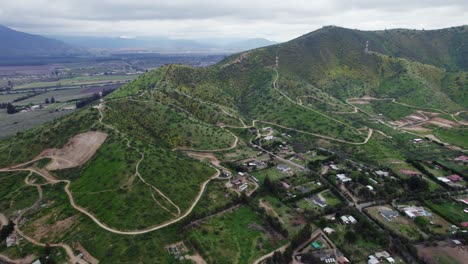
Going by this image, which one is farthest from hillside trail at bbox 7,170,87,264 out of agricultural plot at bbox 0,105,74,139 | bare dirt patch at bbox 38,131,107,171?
agricultural plot at bbox 0,105,74,139

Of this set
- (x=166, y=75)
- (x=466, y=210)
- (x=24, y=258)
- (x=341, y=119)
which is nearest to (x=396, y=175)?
(x=466, y=210)

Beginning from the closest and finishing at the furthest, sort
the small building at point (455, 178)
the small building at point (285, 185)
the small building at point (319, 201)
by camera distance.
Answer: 1. the small building at point (319, 201)
2. the small building at point (285, 185)
3. the small building at point (455, 178)

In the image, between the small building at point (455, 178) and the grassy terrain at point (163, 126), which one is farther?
the grassy terrain at point (163, 126)

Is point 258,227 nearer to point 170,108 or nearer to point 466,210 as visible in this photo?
point 466,210

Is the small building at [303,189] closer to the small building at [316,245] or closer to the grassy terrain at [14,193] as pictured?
the small building at [316,245]

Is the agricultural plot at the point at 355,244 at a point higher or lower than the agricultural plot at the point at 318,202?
lower

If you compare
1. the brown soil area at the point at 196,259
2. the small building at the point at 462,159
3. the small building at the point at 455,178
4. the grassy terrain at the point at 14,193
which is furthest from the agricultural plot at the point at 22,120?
the small building at the point at 462,159

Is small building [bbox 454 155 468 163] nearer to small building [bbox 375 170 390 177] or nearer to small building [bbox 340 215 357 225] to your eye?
small building [bbox 375 170 390 177]
